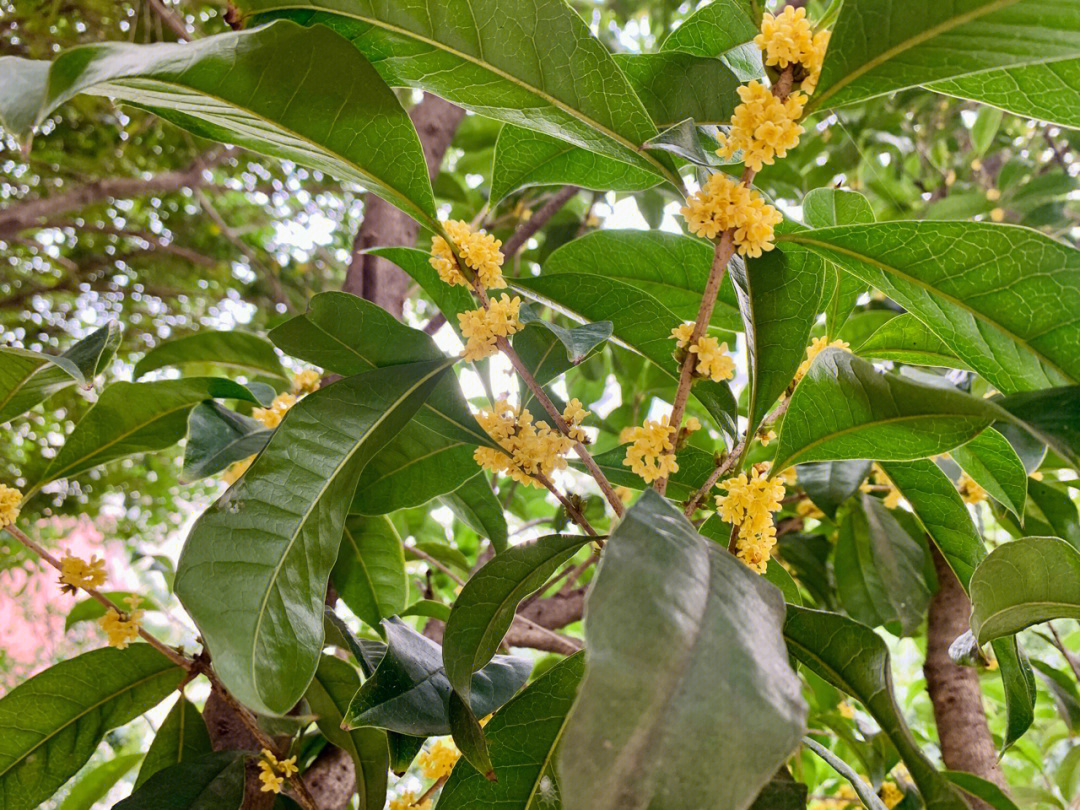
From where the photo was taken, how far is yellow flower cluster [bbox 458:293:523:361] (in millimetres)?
554

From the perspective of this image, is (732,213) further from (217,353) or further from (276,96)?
(217,353)

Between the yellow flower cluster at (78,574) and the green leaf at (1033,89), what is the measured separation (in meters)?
0.89

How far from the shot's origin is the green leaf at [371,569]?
0.88 meters

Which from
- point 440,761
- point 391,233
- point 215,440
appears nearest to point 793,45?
point 215,440

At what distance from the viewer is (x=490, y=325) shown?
1.82ft

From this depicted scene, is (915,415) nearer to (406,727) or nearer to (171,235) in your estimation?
(406,727)

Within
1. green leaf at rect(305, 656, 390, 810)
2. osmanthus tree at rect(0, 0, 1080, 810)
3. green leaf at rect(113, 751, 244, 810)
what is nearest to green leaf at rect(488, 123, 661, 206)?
osmanthus tree at rect(0, 0, 1080, 810)

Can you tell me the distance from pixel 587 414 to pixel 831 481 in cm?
37

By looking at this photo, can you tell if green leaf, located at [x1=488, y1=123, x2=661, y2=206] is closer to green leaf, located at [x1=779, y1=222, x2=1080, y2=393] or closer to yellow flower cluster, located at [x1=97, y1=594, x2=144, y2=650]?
green leaf, located at [x1=779, y1=222, x2=1080, y2=393]

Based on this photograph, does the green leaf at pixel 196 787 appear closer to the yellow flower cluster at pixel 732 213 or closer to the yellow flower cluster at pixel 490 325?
the yellow flower cluster at pixel 490 325

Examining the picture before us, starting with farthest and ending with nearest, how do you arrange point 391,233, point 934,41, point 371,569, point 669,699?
1. point 391,233
2. point 371,569
3. point 934,41
4. point 669,699

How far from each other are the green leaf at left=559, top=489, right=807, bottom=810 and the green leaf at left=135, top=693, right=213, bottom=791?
29.5 inches

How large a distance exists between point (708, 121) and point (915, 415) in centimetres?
27

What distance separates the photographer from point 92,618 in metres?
1.08
